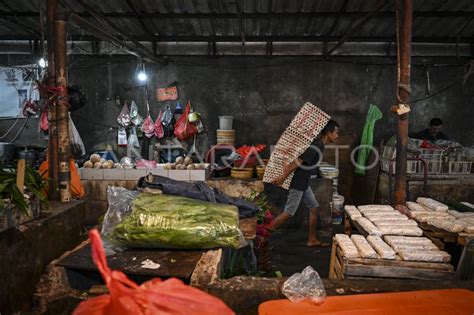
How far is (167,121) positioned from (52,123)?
4945 millimetres

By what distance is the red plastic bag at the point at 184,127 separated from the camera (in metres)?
9.15

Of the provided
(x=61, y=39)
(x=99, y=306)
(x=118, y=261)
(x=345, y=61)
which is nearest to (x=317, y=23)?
(x=345, y=61)

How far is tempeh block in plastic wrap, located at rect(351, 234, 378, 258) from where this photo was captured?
2.87m

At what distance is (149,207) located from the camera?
276cm

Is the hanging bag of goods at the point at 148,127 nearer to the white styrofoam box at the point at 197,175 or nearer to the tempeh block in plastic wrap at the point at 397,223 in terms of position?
the white styrofoam box at the point at 197,175

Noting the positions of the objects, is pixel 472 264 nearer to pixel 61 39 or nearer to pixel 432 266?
pixel 432 266

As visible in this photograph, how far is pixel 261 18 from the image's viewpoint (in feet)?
24.2

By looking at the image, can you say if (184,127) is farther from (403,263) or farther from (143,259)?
(403,263)

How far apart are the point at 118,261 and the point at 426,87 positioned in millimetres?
9382

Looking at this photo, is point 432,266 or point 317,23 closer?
point 432,266

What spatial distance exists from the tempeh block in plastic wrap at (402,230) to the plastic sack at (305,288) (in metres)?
1.42

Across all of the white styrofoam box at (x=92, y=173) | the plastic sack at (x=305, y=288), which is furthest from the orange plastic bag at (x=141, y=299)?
the white styrofoam box at (x=92, y=173)

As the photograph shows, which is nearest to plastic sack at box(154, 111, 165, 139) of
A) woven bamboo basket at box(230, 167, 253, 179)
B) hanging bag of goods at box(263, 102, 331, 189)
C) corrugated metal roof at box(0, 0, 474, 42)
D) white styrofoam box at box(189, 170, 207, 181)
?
corrugated metal roof at box(0, 0, 474, 42)

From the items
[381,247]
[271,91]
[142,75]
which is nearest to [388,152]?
[271,91]
